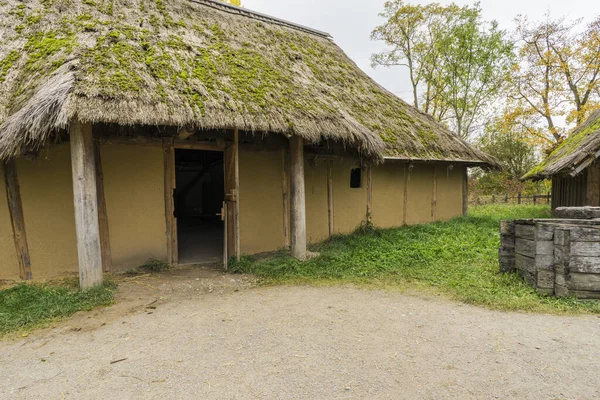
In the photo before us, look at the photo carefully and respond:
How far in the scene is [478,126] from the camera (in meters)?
21.3

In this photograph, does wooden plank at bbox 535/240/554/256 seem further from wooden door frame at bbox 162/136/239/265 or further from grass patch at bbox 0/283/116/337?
grass patch at bbox 0/283/116/337

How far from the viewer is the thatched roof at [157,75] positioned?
4219 mm

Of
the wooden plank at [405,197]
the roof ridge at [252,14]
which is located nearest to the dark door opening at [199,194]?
the roof ridge at [252,14]

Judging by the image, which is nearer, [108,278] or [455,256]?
[108,278]

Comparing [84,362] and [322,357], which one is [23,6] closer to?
[84,362]

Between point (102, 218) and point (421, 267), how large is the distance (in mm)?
5185

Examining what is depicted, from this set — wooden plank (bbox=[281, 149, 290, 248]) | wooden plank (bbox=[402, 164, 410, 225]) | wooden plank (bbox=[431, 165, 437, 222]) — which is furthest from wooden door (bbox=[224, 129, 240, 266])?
wooden plank (bbox=[431, 165, 437, 222])

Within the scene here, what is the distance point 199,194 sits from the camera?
13.9 meters

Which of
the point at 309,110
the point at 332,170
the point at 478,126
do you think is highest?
the point at 478,126

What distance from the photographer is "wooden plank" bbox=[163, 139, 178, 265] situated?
231 inches

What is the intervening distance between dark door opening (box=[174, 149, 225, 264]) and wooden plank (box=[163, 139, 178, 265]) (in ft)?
8.94

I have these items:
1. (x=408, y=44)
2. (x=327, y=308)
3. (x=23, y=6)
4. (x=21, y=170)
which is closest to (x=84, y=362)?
(x=327, y=308)

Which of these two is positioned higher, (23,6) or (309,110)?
(23,6)

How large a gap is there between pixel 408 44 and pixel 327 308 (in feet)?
68.8
